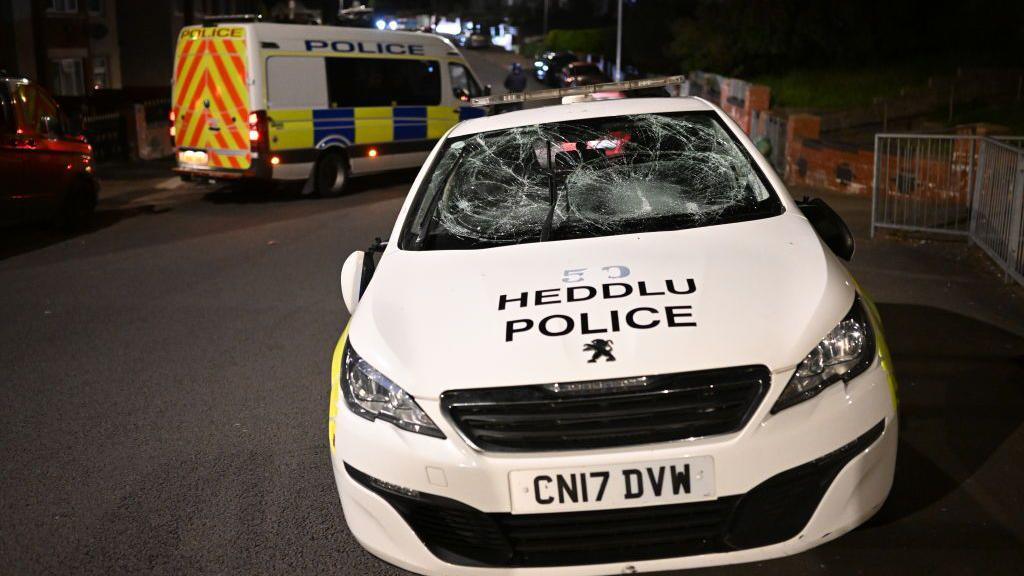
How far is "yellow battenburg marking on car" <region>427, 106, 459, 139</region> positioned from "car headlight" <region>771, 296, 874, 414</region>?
14.9 metres

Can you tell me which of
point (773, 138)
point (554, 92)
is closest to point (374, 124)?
point (773, 138)

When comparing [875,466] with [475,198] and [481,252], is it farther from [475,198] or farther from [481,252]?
[475,198]

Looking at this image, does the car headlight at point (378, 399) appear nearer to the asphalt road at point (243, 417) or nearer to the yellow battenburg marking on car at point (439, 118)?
the asphalt road at point (243, 417)

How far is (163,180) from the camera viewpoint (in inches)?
710

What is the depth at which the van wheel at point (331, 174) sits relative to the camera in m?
16.0

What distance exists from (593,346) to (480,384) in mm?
375

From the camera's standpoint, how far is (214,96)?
15086mm

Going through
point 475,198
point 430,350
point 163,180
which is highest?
point 475,198

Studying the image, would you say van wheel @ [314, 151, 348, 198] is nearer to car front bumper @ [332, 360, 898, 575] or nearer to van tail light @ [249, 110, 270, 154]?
van tail light @ [249, 110, 270, 154]

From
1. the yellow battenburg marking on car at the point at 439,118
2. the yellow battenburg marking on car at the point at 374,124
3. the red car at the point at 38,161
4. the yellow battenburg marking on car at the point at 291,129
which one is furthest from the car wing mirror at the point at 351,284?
the yellow battenburg marking on car at the point at 439,118

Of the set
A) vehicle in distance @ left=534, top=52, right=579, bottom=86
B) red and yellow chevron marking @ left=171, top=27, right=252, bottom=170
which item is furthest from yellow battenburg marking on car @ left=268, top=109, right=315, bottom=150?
vehicle in distance @ left=534, top=52, right=579, bottom=86

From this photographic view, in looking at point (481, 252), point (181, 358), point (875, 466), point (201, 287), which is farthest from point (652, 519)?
point (201, 287)

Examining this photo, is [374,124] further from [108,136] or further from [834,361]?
[834,361]

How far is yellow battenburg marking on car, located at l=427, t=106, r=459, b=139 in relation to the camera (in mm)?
17969
